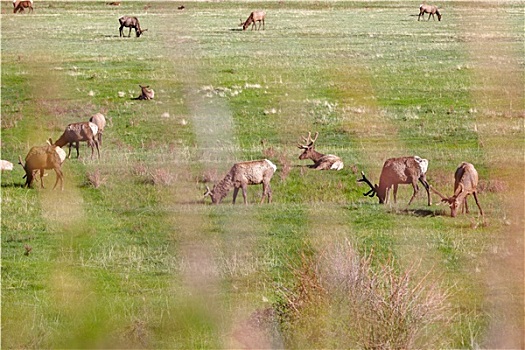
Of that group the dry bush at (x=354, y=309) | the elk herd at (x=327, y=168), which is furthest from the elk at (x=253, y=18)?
the dry bush at (x=354, y=309)

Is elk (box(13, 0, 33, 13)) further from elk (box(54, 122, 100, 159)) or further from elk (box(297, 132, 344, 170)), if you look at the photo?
elk (box(297, 132, 344, 170))

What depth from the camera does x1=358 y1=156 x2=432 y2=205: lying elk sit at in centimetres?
2036

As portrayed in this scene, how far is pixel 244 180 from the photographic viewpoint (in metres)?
20.6

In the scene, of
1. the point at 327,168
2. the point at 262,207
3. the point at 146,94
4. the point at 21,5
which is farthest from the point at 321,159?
the point at 21,5

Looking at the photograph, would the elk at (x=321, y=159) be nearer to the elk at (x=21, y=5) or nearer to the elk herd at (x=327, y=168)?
the elk herd at (x=327, y=168)

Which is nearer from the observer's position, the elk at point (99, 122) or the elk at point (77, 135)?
the elk at point (77, 135)

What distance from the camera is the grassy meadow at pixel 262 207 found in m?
11.1

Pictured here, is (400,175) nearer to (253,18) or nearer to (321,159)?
(321,159)

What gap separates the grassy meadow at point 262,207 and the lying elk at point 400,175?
0.44m

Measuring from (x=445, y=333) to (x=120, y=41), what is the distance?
149 ft

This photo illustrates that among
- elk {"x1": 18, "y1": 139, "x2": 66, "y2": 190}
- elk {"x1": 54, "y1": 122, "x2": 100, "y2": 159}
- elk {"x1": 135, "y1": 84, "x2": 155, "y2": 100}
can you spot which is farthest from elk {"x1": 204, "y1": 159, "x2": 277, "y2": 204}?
elk {"x1": 135, "y1": 84, "x2": 155, "y2": 100}

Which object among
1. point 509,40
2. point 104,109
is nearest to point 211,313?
point 104,109

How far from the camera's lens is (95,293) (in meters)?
13.3

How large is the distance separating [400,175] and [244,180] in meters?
3.01
